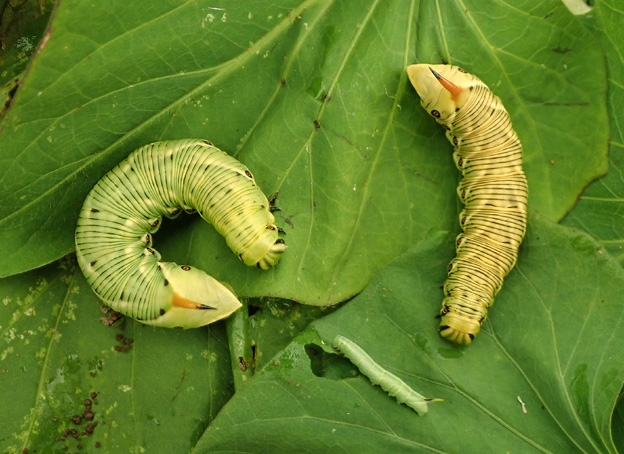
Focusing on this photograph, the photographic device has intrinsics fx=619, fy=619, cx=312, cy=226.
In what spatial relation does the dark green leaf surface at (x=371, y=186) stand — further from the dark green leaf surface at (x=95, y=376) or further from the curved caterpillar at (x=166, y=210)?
the dark green leaf surface at (x=95, y=376)

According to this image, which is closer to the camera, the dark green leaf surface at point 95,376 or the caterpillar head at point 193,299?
the caterpillar head at point 193,299

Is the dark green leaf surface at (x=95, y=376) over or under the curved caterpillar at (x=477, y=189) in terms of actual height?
under

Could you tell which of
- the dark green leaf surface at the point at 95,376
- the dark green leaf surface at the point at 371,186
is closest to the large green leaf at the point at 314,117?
the dark green leaf surface at the point at 371,186

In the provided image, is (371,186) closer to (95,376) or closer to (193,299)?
(193,299)

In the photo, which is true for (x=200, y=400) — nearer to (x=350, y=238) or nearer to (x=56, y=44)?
(x=350, y=238)

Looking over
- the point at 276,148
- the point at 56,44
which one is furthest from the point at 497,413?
the point at 56,44

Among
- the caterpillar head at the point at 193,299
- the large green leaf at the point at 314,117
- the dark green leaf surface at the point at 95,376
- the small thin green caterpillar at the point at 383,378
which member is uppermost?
the large green leaf at the point at 314,117

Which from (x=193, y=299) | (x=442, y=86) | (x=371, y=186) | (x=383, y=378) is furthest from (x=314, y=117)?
(x=383, y=378)
